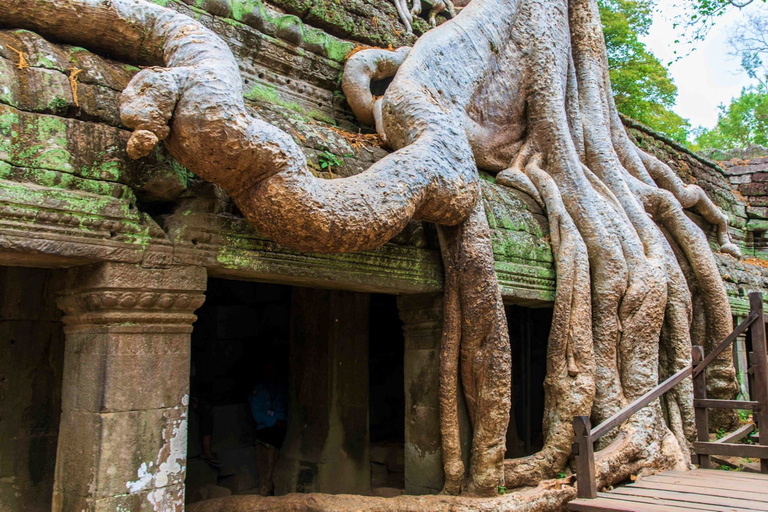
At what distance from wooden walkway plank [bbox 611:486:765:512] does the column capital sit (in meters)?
2.67

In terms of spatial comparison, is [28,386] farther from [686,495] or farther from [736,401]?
[736,401]

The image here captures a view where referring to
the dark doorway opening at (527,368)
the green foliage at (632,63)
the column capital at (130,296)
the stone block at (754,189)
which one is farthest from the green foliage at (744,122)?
the column capital at (130,296)

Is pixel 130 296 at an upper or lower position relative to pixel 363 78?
lower

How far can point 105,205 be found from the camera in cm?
Answer: 261

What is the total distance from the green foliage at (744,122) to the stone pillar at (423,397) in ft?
76.4

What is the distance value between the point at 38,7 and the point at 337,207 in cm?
156

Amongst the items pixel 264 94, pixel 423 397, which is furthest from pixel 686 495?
pixel 264 94

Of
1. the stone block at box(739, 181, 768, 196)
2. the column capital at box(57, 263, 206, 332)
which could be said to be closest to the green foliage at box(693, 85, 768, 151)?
the stone block at box(739, 181, 768, 196)

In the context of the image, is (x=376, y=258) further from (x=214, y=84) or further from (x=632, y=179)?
(x=632, y=179)

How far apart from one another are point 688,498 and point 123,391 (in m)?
2.99

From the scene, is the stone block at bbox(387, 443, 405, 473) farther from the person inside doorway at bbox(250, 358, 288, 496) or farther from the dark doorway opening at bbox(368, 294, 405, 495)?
the person inside doorway at bbox(250, 358, 288, 496)

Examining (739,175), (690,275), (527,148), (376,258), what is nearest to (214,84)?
(376,258)

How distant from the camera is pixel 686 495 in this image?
3.59 m

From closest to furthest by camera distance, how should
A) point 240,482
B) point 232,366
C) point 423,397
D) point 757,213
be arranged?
point 423,397 < point 240,482 < point 232,366 < point 757,213
